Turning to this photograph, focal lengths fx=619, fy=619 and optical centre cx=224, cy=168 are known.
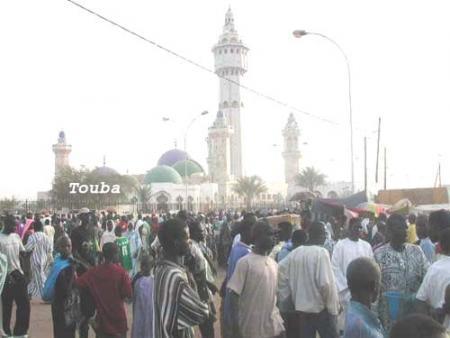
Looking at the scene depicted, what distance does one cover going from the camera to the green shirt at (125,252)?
12477 millimetres

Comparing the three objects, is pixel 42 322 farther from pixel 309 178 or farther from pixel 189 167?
pixel 189 167

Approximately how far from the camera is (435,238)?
6.21 metres

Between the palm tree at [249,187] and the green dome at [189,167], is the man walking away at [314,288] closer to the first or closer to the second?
the palm tree at [249,187]

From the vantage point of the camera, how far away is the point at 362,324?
316 cm

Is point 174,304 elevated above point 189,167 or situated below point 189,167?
below

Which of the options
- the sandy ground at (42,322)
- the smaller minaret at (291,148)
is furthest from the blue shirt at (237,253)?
the smaller minaret at (291,148)

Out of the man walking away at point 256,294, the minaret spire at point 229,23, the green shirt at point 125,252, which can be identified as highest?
the minaret spire at point 229,23

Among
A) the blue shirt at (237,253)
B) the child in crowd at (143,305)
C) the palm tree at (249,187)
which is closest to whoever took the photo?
the child in crowd at (143,305)

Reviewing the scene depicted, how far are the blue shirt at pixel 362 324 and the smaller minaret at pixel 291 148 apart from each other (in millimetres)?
86557

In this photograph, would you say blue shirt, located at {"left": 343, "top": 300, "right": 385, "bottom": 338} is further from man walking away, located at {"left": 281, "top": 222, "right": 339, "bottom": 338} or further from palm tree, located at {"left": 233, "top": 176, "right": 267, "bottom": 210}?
palm tree, located at {"left": 233, "top": 176, "right": 267, "bottom": 210}

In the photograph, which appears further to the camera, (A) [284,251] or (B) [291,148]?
(B) [291,148]

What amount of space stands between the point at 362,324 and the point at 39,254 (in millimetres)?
9267

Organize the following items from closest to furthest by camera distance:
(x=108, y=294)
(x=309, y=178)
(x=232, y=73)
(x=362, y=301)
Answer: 1. (x=362, y=301)
2. (x=108, y=294)
3. (x=309, y=178)
4. (x=232, y=73)

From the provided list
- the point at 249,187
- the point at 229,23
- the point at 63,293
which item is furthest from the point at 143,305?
the point at 229,23
